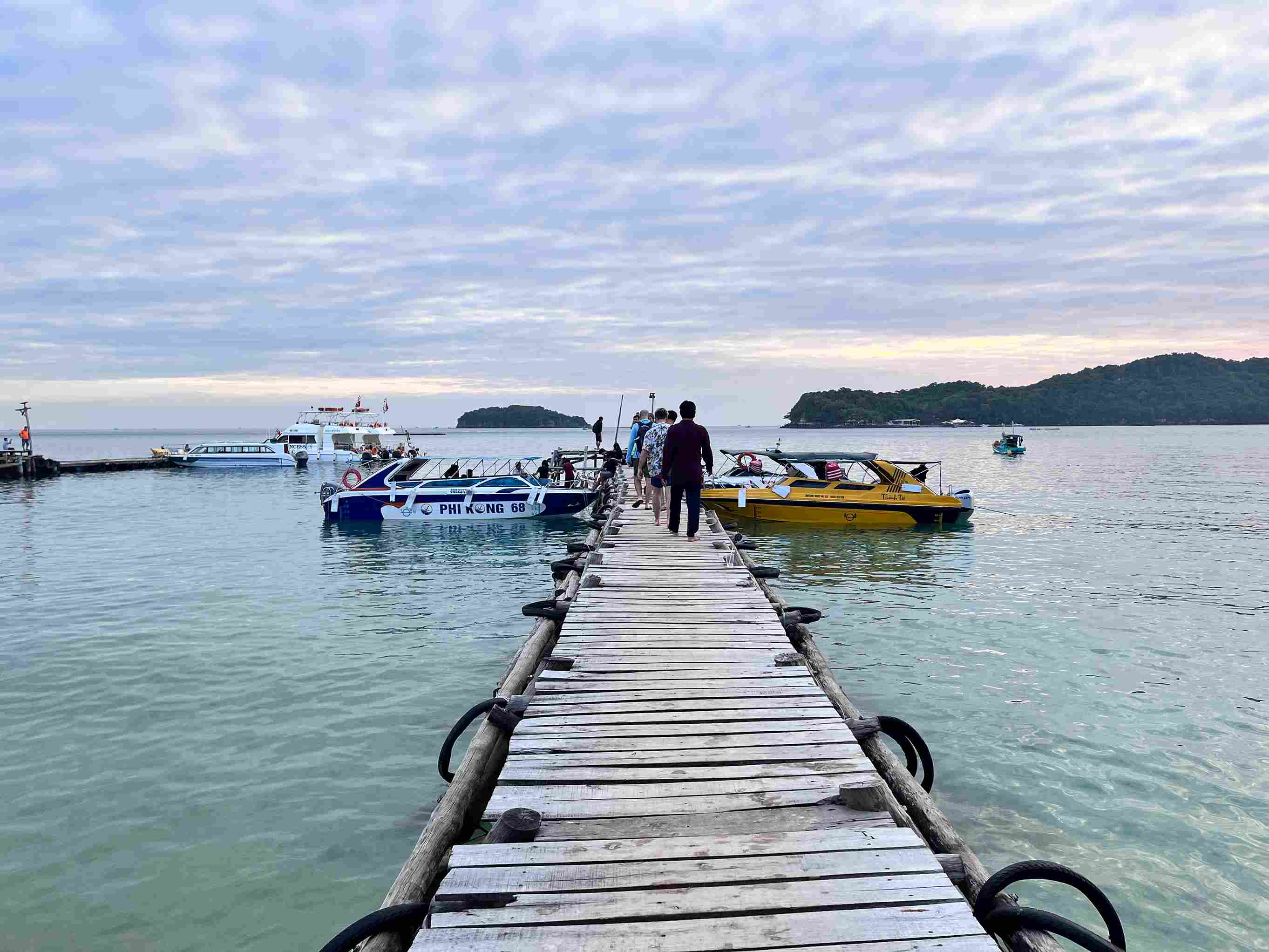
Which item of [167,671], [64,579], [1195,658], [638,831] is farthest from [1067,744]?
[64,579]

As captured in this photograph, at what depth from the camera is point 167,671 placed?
978cm

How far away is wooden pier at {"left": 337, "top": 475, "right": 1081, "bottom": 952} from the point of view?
9.96ft

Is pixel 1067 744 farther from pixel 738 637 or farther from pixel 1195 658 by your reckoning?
pixel 1195 658

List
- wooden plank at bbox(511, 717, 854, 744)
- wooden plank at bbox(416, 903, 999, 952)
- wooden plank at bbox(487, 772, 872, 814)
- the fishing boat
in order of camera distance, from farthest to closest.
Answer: the fishing boat → wooden plank at bbox(511, 717, 854, 744) → wooden plank at bbox(487, 772, 872, 814) → wooden plank at bbox(416, 903, 999, 952)

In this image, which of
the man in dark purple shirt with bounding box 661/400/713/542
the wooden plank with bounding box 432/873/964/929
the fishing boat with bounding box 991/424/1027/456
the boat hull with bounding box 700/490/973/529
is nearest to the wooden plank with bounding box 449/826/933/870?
the wooden plank with bounding box 432/873/964/929

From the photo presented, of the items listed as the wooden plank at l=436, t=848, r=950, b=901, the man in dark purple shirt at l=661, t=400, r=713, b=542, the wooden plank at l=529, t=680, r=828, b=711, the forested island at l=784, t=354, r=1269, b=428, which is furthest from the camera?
the forested island at l=784, t=354, r=1269, b=428

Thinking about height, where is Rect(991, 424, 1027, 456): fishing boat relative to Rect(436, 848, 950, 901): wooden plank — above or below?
above

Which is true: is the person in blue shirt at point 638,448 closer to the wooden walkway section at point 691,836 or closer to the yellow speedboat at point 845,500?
the yellow speedboat at point 845,500

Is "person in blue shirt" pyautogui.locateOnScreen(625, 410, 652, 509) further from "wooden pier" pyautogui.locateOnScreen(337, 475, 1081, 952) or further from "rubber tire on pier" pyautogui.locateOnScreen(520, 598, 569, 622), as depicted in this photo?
"wooden pier" pyautogui.locateOnScreen(337, 475, 1081, 952)

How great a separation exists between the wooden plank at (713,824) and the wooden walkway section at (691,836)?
0.01m

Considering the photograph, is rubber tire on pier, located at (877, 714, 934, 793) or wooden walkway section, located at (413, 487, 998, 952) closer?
wooden walkway section, located at (413, 487, 998, 952)

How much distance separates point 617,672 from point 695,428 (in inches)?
217

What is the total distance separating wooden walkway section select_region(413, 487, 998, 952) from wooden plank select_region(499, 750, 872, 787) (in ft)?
0.04

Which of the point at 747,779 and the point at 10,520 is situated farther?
the point at 10,520
